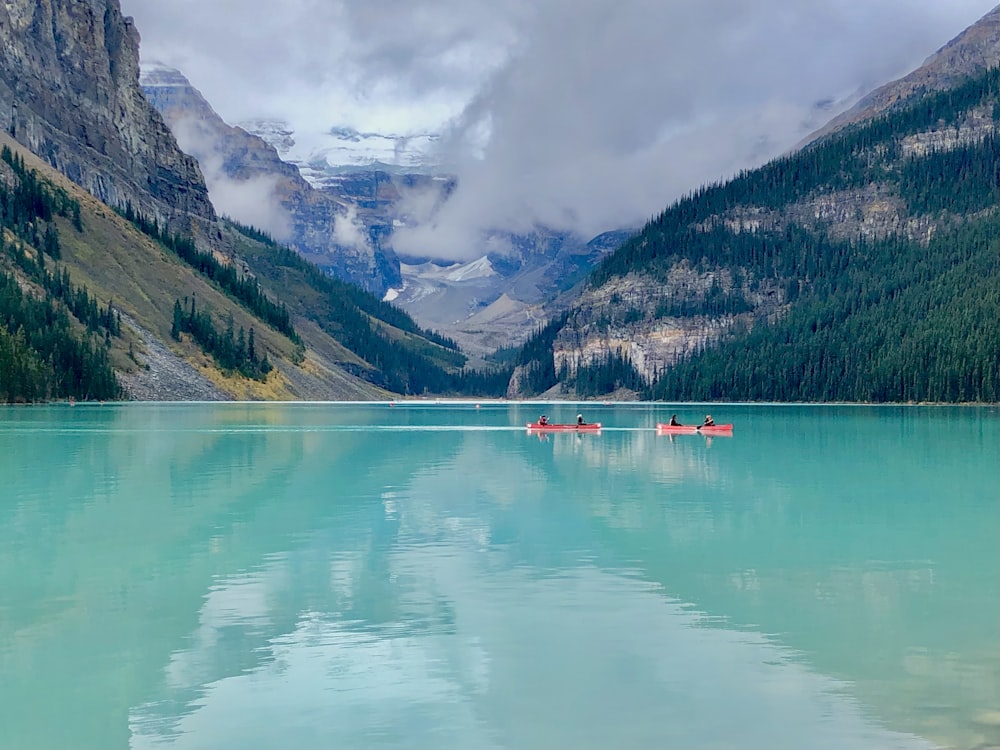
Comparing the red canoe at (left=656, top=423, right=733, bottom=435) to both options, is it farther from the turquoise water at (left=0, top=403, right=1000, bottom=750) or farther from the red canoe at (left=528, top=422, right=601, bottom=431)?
the turquoise water at (left=0, top=403, right=1000, bottom=750)

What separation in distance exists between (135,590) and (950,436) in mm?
92268

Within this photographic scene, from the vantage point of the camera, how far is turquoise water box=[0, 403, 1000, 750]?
752 inches

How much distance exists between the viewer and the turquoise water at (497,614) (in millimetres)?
19109

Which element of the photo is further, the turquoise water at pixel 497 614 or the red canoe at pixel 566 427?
the red canoe at pixel 566 427

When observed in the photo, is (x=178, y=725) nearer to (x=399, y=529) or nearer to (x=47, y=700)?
(x=47, y=700)

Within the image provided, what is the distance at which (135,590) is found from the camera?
29.9 meters

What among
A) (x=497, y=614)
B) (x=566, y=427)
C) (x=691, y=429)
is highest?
(x=566, y=427)

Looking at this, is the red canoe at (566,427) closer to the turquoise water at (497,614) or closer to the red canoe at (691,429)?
the red canoe at (691,429)

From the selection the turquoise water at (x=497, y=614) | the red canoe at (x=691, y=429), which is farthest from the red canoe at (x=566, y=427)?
the turquoise water at (x=497, y=614)

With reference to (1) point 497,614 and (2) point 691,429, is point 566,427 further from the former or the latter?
(1) point 497,614

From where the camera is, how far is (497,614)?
27344 mm

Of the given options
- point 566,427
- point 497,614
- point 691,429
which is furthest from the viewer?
point 566,427

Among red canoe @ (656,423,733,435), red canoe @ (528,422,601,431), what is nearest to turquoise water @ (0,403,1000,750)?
red canoe @ (656,423,733,435)

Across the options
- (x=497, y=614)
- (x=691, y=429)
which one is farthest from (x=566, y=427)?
(x=497, y=614)
